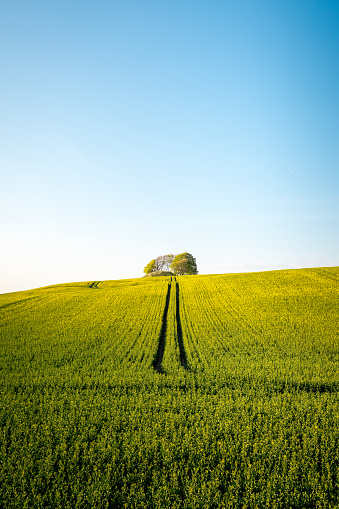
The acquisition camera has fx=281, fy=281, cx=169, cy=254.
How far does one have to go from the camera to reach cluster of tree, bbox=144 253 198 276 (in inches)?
3794

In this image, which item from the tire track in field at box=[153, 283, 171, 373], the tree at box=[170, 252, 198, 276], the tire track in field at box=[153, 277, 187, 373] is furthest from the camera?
the tree at box=[170, 252, 198, 276]

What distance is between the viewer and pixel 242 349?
22.6 m

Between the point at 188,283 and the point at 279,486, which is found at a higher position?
the point at 188,283

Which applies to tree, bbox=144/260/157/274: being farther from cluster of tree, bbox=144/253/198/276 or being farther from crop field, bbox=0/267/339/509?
crop field, bbox=0/267/339/509

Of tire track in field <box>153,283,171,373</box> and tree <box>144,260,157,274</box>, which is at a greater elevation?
tree <box>144,260,157,274</box>

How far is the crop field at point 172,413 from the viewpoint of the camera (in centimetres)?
835

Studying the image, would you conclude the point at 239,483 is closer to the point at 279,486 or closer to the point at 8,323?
the point at 279,486

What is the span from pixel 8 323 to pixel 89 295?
15.2m

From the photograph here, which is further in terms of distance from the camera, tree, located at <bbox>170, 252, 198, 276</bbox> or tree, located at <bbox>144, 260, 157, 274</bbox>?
tree, located at <bbox>144, 260, 157, 274</bbox>

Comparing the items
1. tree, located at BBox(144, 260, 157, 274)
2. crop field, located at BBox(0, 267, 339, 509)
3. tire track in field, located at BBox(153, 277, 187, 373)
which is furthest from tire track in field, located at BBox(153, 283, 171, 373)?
tree, located at BBox(144, 260, 157, 274)

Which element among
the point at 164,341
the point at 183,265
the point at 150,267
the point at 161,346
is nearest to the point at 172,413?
the point at 161,346

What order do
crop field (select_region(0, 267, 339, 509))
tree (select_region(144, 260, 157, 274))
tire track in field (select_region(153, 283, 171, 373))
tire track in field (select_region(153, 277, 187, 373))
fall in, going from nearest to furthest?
crop field (select_region(0, 267, 339, 509))
tire track in field (select_region(153, 283, 171, 373))
tire track in field (select_region(153, 277, 187, 373))
tree (select_region(144, 260, 157, 274))

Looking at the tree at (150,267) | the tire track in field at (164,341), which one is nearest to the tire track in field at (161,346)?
the tire track in field at (164,341)

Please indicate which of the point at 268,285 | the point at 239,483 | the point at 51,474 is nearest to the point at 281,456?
the point at 239,483
